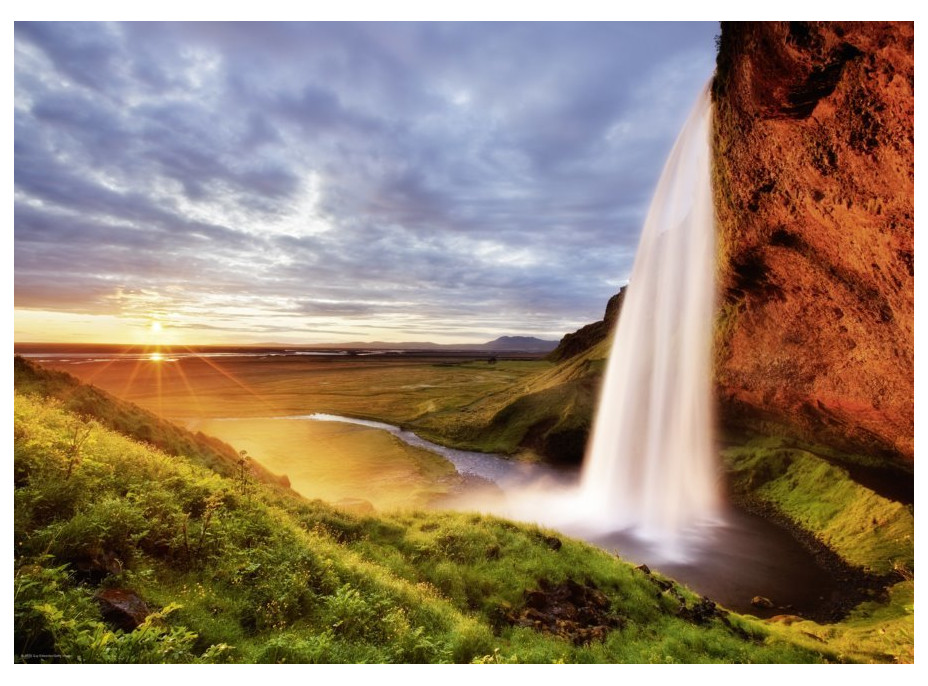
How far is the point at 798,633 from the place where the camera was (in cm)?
1098

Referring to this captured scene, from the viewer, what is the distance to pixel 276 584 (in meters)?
7.77

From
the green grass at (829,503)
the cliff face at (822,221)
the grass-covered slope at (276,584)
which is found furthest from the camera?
the green grass at (829,503)

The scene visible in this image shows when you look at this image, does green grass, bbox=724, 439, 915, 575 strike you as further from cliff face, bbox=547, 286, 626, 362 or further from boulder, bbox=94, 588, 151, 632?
cliff face, bbox=547, 286, 626, 362

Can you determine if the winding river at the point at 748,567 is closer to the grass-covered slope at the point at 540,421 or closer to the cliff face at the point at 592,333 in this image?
the grass-covered slope at the point at 540,421

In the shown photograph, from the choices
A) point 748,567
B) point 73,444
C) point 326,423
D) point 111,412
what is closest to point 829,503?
point 748,567

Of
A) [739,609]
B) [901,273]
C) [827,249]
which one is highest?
[827,249]

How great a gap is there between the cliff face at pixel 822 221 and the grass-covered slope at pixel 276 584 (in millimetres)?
10083

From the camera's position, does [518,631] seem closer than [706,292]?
Yes

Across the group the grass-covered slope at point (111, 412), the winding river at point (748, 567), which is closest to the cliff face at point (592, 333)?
the winding river at point (748, 567)

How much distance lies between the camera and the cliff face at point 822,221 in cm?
941

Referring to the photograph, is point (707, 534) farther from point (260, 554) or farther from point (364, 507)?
point (260, 554)
